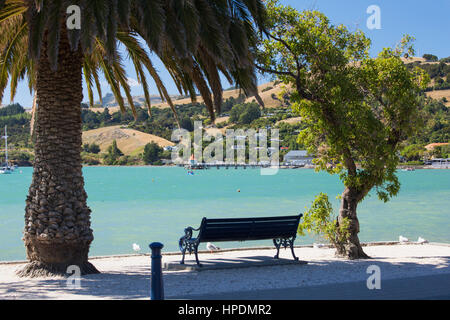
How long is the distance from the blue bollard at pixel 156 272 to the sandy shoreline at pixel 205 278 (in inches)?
26.9

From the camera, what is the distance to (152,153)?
145 m

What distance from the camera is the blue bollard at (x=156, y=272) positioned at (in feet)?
19.4

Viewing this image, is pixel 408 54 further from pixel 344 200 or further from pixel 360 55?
pixel 344 200

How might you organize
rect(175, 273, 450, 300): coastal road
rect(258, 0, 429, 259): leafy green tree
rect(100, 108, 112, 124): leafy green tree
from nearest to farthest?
rect(175, 273, 450, 300): coastal road
rect(258, 0, 429, 259): leafy green tree
rect(100, 108, 112, 124): leafy green tree

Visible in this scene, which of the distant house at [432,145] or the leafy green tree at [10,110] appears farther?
the leafy green tree at [10,110]

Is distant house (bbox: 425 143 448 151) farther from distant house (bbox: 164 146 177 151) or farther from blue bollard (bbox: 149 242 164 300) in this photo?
blue bollard (bbox: 149 242 164 300)

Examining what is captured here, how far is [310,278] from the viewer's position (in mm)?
8102

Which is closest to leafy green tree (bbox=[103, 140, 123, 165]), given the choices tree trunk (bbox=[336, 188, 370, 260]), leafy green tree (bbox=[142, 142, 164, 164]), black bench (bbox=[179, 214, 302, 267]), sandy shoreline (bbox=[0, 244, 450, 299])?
leafy green tree (bbox=[142, 142, 164, 164])

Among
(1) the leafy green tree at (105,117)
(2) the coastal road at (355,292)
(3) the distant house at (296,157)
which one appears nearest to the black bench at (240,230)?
(2) the coastal road at (355,292)

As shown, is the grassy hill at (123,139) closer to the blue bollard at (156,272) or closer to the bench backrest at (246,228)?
the bench backrest at (246,228)

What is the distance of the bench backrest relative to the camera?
29.6 feet

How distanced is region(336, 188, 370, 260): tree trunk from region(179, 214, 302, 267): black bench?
67.1 inches
